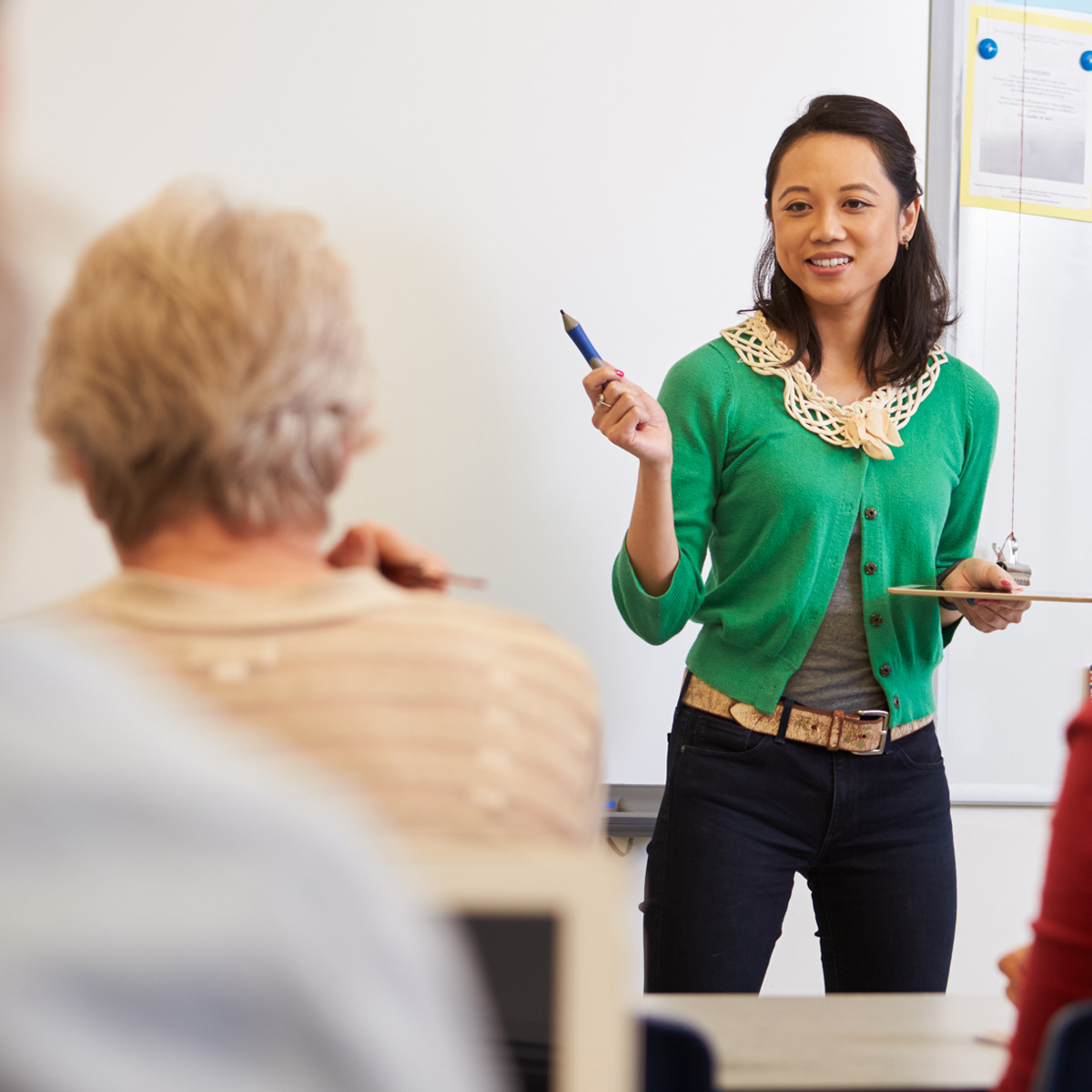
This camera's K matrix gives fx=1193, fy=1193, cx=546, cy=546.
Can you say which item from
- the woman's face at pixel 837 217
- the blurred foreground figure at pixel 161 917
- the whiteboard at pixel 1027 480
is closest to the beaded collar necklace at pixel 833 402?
the woman's face at pixel 837 217

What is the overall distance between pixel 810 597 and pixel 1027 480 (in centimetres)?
97

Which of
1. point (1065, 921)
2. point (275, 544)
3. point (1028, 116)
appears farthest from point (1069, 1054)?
point (1028, 116)

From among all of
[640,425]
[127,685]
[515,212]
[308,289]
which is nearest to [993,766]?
[640,425]

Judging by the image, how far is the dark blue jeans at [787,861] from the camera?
1.54 m

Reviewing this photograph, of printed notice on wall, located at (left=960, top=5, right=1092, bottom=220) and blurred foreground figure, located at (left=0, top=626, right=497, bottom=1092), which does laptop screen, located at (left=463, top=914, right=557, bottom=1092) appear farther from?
printed notice on wall, located at (left=960, top=5, right=1092, bottom=220)

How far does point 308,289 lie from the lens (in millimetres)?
792

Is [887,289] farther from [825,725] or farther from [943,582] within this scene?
[825,725]

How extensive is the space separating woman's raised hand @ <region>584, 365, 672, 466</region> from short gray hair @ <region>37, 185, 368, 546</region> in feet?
2.39

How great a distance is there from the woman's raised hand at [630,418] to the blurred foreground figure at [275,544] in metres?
0.69

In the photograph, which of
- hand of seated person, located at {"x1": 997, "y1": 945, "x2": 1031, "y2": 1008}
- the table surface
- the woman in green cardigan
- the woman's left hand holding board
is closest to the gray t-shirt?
the woman in green cardigan

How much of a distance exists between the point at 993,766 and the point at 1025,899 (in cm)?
26

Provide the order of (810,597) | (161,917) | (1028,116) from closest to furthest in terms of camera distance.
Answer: (161,917) < (810,597) < (1028,116)

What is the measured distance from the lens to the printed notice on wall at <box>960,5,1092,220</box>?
2.29 m

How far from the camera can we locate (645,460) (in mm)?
1517
